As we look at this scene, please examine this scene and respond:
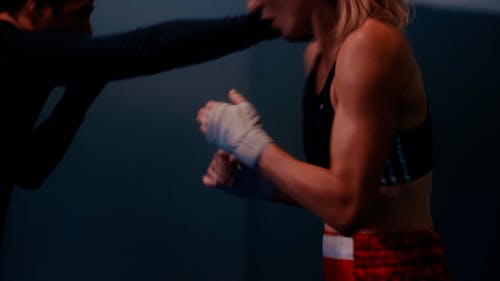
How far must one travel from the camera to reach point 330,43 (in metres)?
1.06

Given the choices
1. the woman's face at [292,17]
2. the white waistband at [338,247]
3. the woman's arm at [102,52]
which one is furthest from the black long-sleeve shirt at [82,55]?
the white waistband at [338,247]

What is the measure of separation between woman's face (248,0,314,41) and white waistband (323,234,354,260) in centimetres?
35

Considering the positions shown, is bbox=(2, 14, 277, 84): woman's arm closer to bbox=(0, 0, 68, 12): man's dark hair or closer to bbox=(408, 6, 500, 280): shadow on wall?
bbox=(0, 0, 68, 12): man's dark hair

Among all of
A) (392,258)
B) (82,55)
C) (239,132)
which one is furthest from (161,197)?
(392,258)

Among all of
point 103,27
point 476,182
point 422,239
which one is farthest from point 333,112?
point 103,27

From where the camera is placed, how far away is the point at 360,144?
0.81m

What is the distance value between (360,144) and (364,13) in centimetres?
23

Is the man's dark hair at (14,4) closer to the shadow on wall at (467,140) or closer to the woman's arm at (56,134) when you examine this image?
the woman's arm at (56,134)

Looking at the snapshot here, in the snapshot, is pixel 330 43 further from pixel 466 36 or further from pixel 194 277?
pixel 194 277

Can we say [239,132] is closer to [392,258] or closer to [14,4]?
[392,258]

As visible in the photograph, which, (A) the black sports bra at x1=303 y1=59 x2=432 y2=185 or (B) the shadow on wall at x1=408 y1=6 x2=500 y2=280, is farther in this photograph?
(B) the shadow on wall at x1=408 y1=6 x2=500 y2=280

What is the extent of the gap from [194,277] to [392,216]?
95 cm

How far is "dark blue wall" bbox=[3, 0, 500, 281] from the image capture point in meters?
1.70

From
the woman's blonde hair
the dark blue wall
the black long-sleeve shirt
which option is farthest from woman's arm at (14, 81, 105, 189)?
the woman's blonde hair
